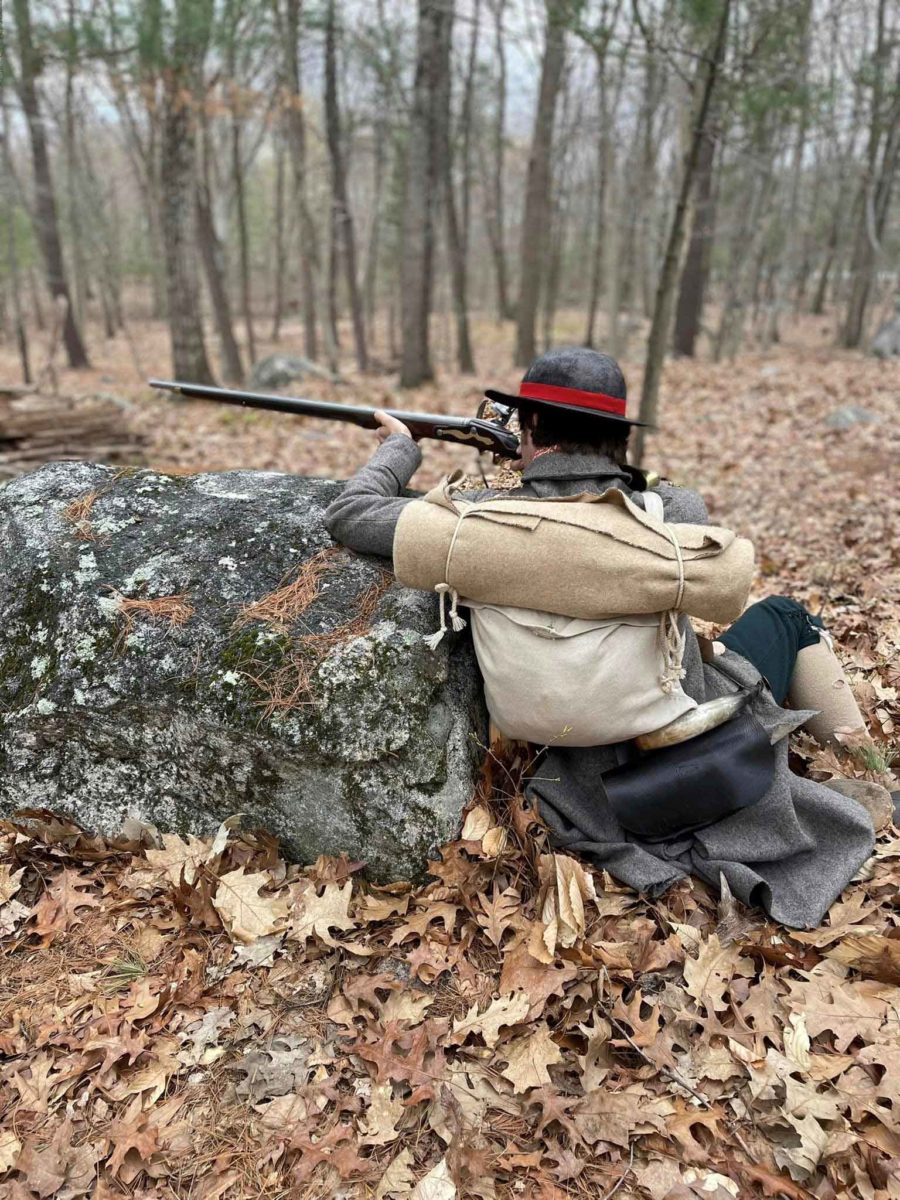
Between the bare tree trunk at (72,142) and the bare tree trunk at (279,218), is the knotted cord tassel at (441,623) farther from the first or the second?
the bare tree trunk at (279,218)

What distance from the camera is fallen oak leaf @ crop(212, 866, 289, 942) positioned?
2.76 metres

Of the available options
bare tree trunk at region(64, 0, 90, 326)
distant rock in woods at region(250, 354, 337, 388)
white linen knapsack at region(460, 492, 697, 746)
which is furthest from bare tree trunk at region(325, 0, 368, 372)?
white linen knapsack at region(460, 492, 697, 746)

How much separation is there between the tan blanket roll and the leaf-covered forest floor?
37.6 inches

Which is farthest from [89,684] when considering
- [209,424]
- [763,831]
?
[209,424]

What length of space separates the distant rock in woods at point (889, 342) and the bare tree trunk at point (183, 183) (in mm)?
15869

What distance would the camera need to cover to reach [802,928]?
8.49 ft

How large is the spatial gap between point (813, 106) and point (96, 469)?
17666 mm

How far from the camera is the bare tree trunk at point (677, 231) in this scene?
7.27m

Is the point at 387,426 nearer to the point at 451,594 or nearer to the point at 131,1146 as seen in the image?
the point at 451,594

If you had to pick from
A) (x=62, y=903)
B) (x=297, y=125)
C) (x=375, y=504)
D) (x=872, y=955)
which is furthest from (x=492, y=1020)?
(x=297, y=125)

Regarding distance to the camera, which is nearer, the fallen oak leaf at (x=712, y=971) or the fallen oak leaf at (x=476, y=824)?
the fallen oak leaf at (x=712, y=971)

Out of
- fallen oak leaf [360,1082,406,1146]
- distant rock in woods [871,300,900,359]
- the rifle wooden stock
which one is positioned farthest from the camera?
distant rock in woods [871,300,900,359]

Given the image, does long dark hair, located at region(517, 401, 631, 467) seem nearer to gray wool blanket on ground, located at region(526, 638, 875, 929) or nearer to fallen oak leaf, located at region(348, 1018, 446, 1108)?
gray wool blanket on ground, located at region(526, 638, 875, 929)

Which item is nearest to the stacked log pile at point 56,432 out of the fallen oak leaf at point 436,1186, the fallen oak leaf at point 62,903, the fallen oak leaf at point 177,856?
the fallen oak leaf at point 62,903
